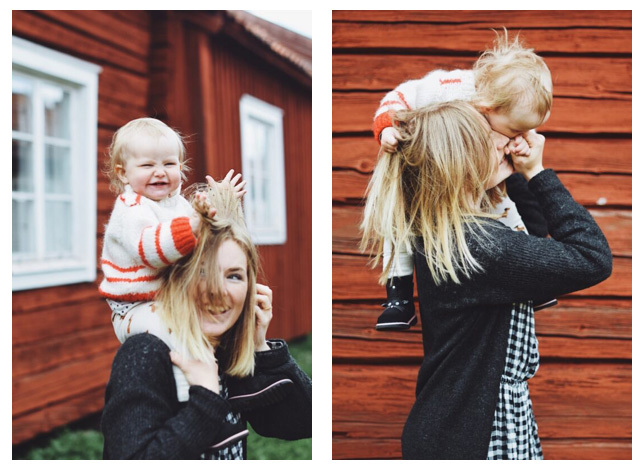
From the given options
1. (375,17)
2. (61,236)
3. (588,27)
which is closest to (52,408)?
(61,236)

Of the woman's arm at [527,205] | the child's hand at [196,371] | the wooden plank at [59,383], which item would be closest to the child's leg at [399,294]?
the woman's arm at [527,205]

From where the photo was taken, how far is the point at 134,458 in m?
1.08

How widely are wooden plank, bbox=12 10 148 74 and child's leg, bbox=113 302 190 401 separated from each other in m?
1.91

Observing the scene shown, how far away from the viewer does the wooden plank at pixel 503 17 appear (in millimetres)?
1936

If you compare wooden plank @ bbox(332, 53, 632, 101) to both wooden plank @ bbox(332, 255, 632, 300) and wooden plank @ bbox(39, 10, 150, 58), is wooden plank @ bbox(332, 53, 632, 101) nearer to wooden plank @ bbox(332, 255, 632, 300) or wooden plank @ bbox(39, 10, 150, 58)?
wooden plank @ bbox(332, 255, 632, 300)

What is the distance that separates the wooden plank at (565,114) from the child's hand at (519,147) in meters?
0.68

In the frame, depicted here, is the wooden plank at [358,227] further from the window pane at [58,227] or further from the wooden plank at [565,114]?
the window pane at [58,227]

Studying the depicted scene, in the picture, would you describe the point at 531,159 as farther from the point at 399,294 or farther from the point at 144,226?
the point at 144,226

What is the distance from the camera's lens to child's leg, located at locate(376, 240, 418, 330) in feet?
4.59

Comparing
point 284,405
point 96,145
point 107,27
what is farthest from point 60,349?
point 284,405

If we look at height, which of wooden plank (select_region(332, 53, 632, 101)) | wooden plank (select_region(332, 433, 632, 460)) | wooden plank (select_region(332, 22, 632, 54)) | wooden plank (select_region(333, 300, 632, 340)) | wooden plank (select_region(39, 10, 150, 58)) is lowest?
wooden plank (select_region(332, 433, 632, 460))

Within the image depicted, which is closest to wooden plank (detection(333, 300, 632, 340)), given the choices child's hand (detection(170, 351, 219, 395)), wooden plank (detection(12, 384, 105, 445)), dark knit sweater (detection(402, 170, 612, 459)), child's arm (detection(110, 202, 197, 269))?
dark knit sweater (detection(402, 170, 612, 459))

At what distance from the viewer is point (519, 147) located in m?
1.34
